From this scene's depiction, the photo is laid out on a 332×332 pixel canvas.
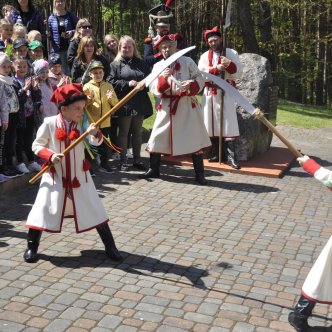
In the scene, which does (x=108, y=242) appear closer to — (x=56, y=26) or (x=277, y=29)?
(x=56, y=26)

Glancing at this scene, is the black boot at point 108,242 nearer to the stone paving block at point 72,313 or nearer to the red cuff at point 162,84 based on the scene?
the stone paving block at point 72,313

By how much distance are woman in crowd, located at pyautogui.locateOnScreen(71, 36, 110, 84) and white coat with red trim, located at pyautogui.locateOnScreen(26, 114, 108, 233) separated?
3.43 m

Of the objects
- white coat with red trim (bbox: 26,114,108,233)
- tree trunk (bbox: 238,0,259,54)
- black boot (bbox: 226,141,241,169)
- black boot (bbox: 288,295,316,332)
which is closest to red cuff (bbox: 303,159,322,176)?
black boot (bbox: 288,295,316,332)

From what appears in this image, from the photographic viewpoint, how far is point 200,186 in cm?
811

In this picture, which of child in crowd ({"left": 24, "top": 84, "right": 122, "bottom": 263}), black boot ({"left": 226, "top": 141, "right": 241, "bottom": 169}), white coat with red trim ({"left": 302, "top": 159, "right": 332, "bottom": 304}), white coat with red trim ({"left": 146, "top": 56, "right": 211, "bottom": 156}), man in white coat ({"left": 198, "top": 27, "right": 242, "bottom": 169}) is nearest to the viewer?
white coat with red trim ({"left": 302, "top": 159, "right": 332, "bottom": 304})

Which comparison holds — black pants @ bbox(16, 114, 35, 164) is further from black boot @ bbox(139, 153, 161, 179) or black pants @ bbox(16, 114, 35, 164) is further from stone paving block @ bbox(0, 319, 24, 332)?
stone paving block @ bbox(0, 319, 24, 332)

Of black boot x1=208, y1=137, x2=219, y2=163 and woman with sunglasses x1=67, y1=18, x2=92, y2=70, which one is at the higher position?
woman with sunglasses x1=67, y1=18, x2=92, y2=70

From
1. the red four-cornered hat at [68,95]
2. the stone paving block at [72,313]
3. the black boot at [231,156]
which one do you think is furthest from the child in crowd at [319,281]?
the black boot at [231,156]

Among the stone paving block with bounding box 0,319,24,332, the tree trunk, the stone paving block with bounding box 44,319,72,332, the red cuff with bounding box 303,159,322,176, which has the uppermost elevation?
the tree trunk

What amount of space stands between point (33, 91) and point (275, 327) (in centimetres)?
497

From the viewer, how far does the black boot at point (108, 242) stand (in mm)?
5141

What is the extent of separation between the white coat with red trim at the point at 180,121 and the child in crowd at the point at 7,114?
201cm

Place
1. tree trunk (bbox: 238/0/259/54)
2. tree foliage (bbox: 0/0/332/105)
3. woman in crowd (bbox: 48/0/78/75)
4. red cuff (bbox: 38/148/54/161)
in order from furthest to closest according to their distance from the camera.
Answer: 1. tree foliage (bbox: 0/0/332/105)
2. tree trunk (bbox: 238/0/259/54)
3. woman in crowd (bbox: 48/0/78/75)
4. red cuff (bbox: 38/148/54/161)

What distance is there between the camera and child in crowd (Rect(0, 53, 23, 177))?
6837 mm
